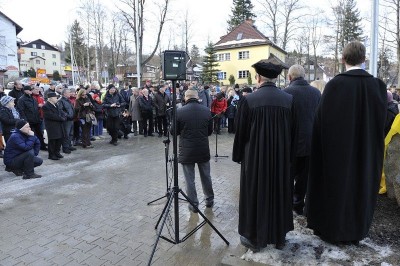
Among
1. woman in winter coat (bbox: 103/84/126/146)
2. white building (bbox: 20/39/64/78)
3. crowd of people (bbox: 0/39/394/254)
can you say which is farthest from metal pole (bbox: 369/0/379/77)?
white building (bbox: 20/39/64/78)

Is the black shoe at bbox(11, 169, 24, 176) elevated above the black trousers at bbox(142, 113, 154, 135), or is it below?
below

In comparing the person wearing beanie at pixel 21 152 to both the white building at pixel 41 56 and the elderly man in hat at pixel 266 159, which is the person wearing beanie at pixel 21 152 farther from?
the white building at pixel 41 56

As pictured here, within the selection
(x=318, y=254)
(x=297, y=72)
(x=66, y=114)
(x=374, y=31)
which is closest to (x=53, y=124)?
(x=66, y=114)

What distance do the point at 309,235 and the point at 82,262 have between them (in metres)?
2.71

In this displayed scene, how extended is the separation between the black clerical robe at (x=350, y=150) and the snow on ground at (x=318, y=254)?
14cm

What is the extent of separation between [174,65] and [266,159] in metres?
1.51

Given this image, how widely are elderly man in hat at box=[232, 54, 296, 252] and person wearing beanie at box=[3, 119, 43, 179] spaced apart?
217 inches

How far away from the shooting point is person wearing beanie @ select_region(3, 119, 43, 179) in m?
7.12

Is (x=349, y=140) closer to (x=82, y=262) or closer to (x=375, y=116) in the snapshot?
(x=375, y=116)

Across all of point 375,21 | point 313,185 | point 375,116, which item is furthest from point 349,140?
point 375,21

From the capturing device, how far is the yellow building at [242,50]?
48219 mm

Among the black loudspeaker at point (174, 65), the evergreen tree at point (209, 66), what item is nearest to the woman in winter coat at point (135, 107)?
the black loudspeaker at point (174, 65)

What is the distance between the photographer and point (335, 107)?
3.57m

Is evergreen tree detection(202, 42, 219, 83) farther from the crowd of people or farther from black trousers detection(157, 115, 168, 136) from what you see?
the crowd of people
